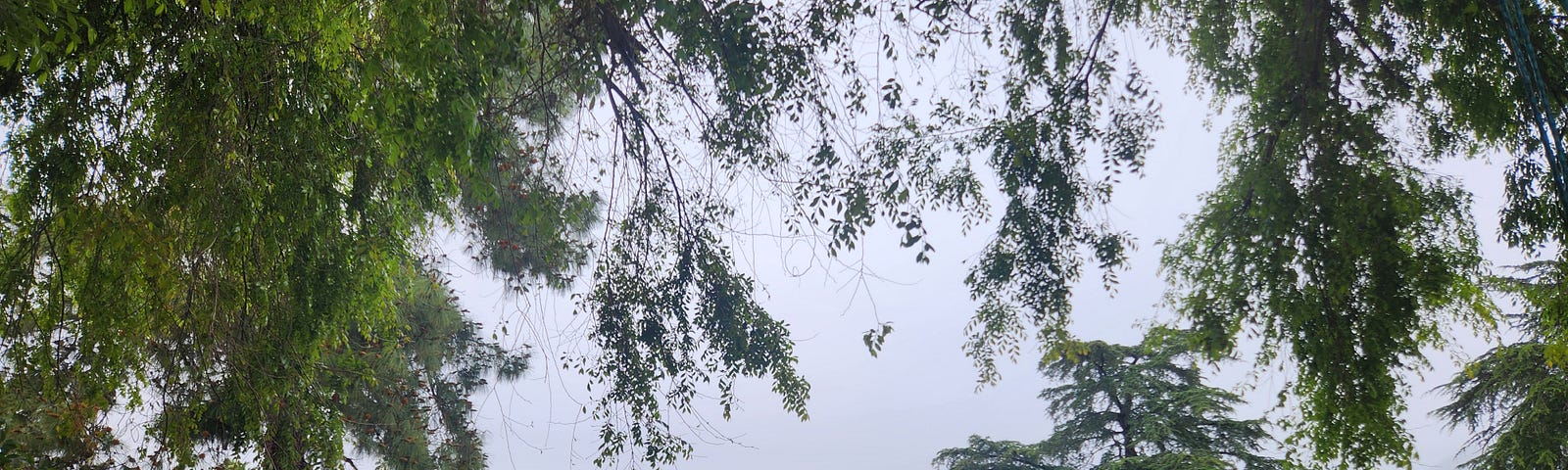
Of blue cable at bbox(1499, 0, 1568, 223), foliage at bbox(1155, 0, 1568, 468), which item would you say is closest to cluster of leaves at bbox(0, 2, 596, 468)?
foliage at bbox(1155, 0, 1568, 468)

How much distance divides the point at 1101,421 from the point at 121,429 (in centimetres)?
601

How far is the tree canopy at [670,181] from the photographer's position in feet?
8.31

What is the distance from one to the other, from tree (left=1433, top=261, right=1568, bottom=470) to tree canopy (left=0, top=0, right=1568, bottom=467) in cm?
239

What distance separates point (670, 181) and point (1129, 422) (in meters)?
4.66

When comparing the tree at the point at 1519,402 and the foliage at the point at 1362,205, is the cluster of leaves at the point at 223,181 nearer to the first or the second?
the foliage at the point at 1362,205

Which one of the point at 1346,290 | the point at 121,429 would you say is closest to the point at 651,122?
the point at 121,429

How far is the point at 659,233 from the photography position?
390 centimetres

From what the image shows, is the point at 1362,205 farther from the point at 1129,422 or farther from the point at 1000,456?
the point at 1000,456

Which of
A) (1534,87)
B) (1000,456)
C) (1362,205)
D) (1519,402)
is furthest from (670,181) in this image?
(1519,402)

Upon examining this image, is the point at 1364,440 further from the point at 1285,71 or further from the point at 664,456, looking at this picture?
the point at 664,456

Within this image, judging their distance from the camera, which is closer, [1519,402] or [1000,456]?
[1519,402]

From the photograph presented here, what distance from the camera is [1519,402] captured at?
6008 mm

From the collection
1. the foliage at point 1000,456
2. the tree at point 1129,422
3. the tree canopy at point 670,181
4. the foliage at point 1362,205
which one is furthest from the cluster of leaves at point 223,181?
the foliage at point 1000,456

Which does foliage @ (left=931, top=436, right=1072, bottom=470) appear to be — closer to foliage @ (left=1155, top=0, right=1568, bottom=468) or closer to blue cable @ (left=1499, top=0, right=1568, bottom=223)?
foliage @ (left=1155, top=0, right=1568, bottom=468)
